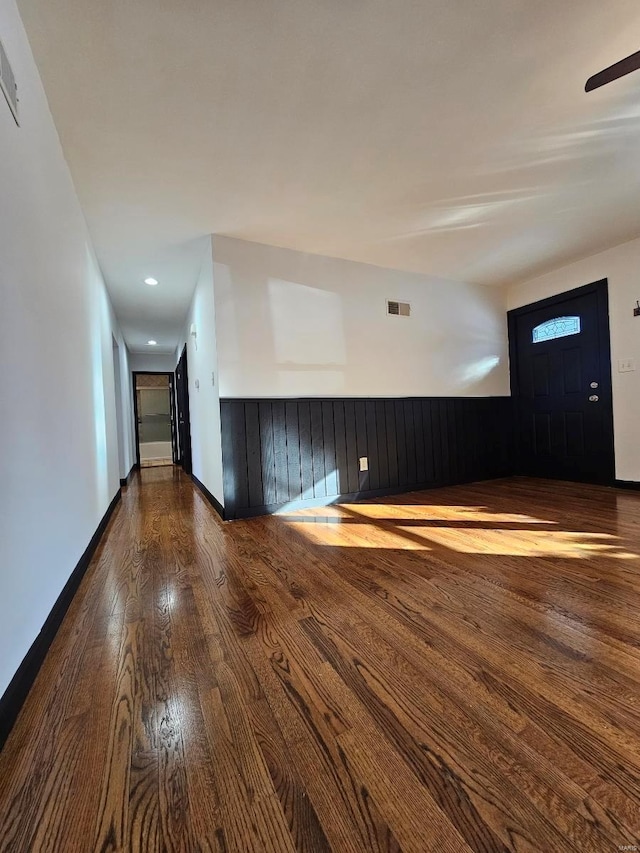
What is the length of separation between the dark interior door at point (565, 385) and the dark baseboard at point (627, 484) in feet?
0.26

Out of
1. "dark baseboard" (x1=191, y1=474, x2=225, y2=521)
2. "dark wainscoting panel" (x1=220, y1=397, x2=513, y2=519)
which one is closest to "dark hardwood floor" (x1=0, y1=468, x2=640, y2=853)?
"dark baseboard" (x1=191, y1=474, x2=225, y2=521)

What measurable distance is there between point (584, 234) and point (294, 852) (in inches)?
170

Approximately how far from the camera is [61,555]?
152 centimetres

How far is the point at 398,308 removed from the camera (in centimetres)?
369

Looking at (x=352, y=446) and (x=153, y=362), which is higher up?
(x=153, y=362)

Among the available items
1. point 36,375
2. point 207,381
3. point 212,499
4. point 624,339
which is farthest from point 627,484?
point 36,375

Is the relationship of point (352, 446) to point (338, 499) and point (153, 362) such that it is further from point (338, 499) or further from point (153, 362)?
point (153, 362)

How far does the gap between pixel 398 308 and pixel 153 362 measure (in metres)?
5.81

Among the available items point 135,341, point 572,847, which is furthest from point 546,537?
point 135,341

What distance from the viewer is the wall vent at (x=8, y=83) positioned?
110cm

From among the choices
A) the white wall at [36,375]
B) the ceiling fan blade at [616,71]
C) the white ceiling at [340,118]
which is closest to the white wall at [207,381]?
the white ceiling at [340,118]

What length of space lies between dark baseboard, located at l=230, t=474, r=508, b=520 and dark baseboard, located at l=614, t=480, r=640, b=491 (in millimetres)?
1348

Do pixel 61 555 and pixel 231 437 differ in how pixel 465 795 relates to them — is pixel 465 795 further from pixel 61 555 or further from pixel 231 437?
pixel 231 437

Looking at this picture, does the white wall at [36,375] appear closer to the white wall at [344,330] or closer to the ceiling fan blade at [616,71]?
the white wall at [344,330]
